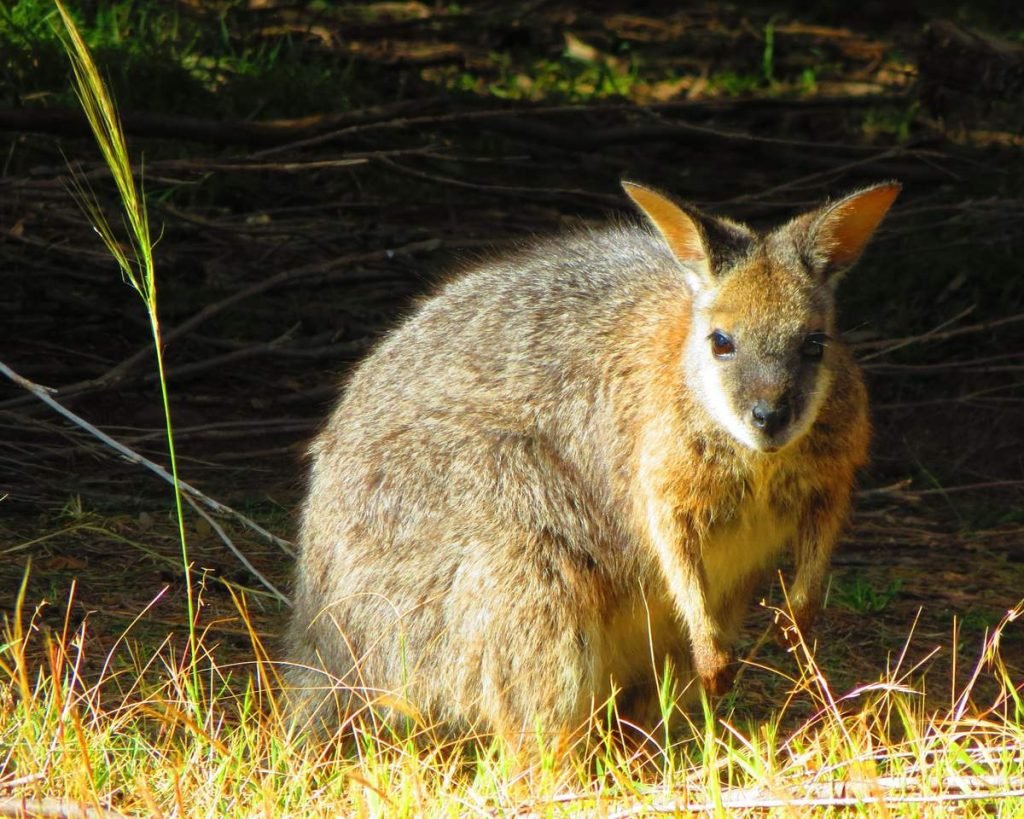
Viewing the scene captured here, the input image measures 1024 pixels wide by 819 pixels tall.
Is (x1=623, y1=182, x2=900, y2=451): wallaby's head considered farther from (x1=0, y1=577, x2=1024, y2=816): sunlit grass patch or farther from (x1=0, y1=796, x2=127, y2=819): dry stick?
(x1=0, y1=796, x2=127, y2=819): dry stick

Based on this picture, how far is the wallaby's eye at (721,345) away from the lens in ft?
10.7

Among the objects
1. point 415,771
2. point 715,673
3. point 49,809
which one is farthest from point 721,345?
point 49,809

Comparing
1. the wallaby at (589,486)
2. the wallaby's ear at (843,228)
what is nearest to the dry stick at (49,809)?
the wallaby at (589,486)

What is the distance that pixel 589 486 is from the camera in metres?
3.60

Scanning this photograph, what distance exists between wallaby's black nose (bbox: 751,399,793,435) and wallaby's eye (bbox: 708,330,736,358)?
0.17 meters

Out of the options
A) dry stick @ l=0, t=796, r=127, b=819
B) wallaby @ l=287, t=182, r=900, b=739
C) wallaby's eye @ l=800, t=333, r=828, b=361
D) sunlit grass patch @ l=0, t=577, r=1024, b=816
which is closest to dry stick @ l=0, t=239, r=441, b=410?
wallaby @ l=287, t=182, r=900, b=739

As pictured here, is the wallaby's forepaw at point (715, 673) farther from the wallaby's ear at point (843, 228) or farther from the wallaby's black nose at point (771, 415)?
the wallaby's ear at point (843, 228)

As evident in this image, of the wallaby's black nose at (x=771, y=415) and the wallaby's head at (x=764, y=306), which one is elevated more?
the wallaby's head at (x=764, y=306)

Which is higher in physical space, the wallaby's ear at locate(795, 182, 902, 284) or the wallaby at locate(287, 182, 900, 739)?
the wallaby's ear at locate(795, 182, 902, 284)

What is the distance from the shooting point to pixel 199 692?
3377 mm

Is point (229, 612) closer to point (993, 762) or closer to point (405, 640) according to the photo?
point (405, 640)

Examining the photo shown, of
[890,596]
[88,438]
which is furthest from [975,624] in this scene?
[88,438]

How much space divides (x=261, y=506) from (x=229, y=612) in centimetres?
66

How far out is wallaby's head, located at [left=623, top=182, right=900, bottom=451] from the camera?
3.19m
